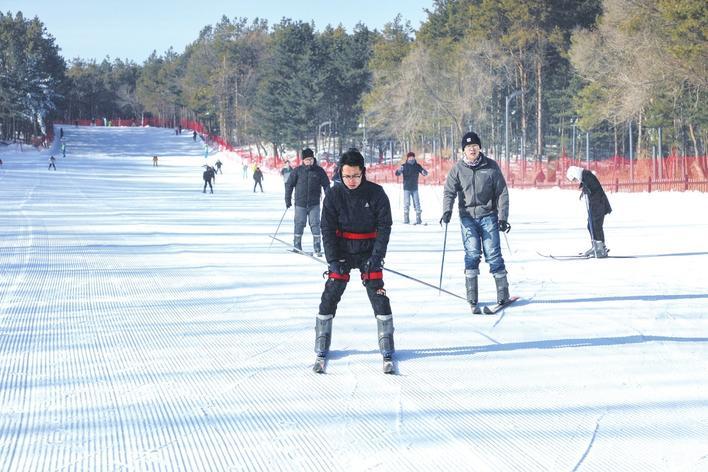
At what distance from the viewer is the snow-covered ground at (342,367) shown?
3.93 meters

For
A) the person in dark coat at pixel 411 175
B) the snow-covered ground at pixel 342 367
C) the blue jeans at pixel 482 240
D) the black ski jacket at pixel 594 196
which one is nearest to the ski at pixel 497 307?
the snow-covered ground at pixel 342 367

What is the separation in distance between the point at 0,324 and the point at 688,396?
5.43 m

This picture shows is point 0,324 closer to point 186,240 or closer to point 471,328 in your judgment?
point 471,328

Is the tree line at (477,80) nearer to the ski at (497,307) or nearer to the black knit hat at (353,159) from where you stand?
the ski at (497,307)

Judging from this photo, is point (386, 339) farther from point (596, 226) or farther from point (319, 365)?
point (596, 226)

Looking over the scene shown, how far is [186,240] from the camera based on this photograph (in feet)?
47.4

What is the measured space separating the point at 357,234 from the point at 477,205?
93.8 inches

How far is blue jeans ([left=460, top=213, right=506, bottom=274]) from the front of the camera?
7.43 m

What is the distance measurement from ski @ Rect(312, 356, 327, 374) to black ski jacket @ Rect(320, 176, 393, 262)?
0.67 meters

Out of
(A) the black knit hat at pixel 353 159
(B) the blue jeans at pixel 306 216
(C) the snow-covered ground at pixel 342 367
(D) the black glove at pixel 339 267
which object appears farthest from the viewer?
(B) the blue jeans at pixel 306 216

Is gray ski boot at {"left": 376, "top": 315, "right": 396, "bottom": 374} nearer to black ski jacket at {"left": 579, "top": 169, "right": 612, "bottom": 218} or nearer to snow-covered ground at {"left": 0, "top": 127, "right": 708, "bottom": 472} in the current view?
snow-covered ground at {"left": 0, "top": 127, "right": 708, "bottom": 472}

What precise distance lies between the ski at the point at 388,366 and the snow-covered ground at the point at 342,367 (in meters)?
0.08

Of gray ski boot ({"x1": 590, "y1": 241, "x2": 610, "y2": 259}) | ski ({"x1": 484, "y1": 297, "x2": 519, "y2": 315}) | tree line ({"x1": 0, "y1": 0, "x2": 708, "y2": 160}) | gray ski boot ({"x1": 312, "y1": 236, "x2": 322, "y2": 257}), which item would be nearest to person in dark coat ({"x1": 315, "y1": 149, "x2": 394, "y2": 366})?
ski ({"x1": 484, "y1": 297, "x2": 519, "y2": 315})

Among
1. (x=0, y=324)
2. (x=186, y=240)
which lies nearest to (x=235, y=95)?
(x=186, y=240)
